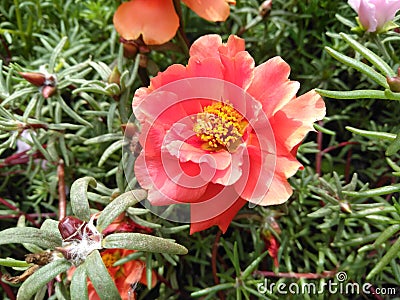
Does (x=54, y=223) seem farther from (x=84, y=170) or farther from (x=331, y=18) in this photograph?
(x=331, y=18)

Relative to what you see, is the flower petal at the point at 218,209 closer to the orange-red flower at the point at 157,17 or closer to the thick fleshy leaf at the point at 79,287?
the thick fleshy leaf at the point at 79,287

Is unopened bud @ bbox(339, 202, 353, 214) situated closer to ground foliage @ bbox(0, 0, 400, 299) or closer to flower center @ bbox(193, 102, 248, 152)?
ground foliage @ bbox(0, 0, 400, 299)

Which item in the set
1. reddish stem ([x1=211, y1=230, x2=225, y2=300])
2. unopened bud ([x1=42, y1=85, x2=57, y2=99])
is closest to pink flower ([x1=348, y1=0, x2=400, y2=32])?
reddish stem ([x1=211, y1=230, x2=225, y2=300])

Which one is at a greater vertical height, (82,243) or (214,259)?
(82,243)

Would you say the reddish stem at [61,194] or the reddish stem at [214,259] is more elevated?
the reddish stem at [61,194]

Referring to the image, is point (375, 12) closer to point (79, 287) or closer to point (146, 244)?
point (146, 244)

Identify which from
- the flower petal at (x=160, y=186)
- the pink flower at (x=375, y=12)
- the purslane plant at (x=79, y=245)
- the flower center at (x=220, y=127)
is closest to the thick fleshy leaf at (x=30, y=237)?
the purslane plant at (x=79, y=245)

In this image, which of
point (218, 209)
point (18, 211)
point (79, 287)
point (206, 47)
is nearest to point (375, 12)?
point (206, 47)

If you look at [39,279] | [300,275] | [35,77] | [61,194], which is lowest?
[300,275]
